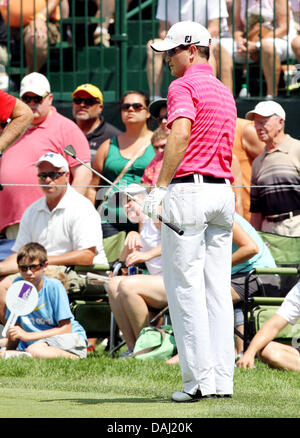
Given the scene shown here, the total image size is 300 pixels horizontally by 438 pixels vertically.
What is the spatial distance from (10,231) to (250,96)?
3389 mm

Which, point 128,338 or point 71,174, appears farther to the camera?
point 71,174

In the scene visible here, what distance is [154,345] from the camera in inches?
321

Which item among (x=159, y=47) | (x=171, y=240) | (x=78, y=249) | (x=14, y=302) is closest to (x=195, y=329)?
(x=171, y=240)

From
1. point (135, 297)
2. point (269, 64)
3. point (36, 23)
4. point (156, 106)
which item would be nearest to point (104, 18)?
point (36, 23)

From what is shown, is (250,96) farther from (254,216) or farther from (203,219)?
(203,219)

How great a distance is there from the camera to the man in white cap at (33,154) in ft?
32.0

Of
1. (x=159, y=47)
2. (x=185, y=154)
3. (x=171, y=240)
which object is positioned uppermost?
(x=159, y=47)

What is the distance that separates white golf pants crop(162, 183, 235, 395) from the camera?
5.57m

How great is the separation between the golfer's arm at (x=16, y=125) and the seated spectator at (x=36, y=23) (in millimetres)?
4788

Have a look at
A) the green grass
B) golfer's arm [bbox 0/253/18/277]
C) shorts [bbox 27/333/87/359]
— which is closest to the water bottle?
golfer's arm [bbox 0/253/18/277]

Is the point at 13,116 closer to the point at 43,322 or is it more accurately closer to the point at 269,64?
the point at 43,322

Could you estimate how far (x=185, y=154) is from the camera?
5.64 m
